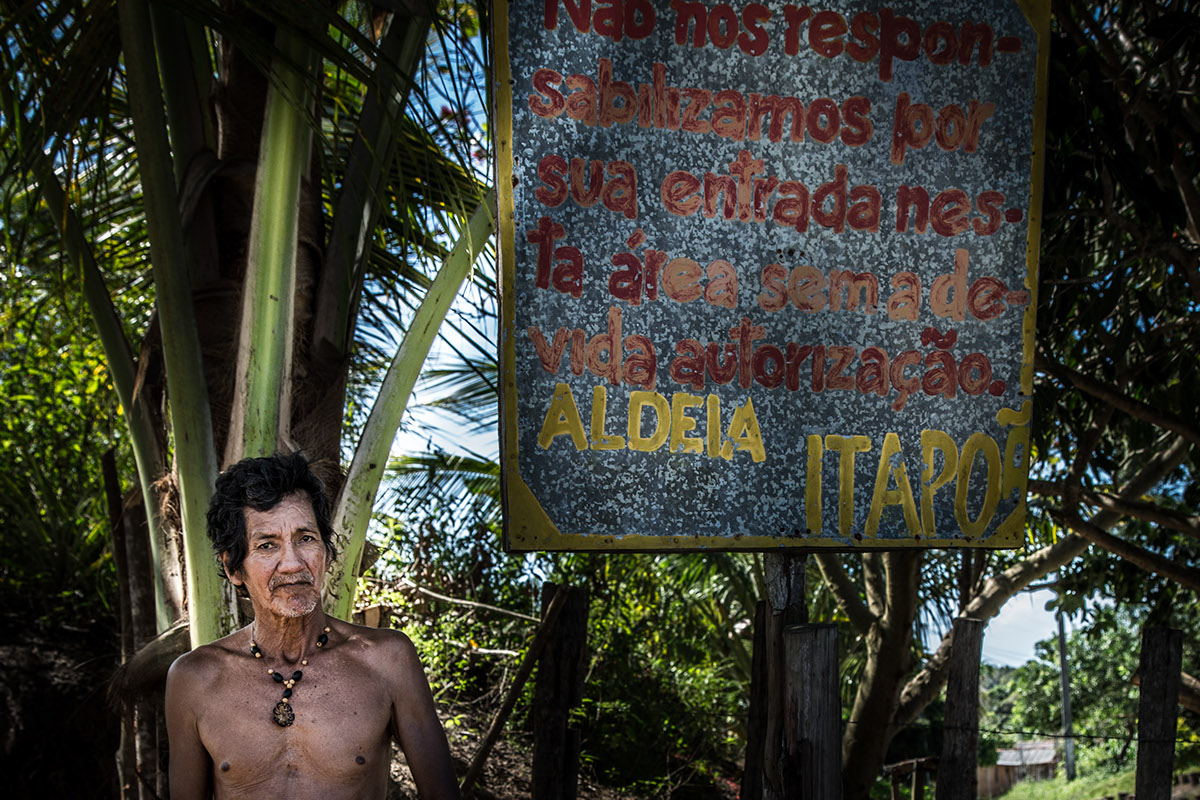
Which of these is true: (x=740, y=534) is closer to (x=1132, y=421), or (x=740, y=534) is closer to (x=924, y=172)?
(x=924, y=172)

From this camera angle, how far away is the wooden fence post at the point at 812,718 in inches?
104

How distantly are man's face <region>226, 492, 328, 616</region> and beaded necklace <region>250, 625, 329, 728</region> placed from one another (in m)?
0.09

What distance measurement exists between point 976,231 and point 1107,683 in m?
17.6

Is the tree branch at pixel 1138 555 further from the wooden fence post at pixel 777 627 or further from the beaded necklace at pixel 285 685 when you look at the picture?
the beaded necklace at pixel 285 685

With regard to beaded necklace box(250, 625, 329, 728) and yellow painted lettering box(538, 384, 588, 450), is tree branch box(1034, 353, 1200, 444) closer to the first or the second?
yellow painted lettering box(538, 384, 588, 450)

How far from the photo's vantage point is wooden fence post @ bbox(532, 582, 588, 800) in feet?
12.2

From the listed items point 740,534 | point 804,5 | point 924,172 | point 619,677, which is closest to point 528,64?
point 804,5

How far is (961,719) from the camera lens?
11.0ft

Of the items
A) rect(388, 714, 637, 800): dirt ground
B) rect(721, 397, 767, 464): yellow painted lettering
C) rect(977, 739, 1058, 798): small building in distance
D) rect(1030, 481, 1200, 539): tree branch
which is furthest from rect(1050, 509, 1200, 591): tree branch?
rect(977, 739, 1058, 798): small building in distance

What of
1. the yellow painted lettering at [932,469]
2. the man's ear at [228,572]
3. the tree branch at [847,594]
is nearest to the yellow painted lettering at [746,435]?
the yellow painted lettering at [932,469]

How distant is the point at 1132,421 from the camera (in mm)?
5680

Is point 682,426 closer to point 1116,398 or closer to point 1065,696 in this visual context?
point 1116,398

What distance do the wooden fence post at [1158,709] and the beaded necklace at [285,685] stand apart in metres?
2.62

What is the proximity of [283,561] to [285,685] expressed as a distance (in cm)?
25
